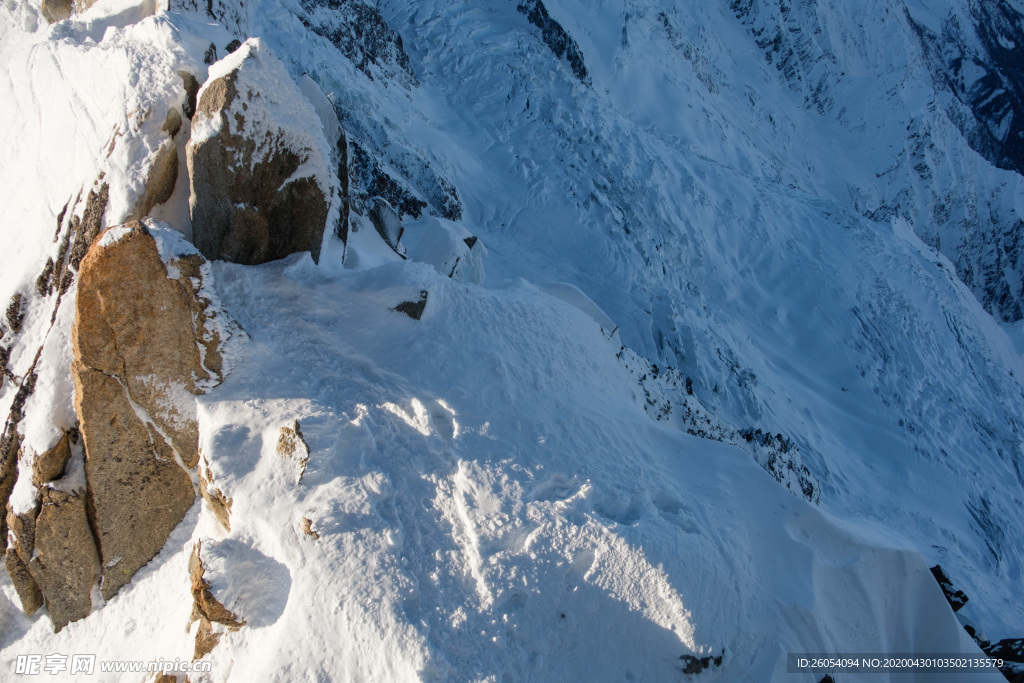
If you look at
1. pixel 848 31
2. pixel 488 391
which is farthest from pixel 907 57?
pixel 488 391

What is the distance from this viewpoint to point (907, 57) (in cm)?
4075

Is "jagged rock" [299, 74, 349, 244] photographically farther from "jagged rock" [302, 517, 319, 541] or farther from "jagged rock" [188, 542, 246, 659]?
"jagged rock" [188, 542, 246, 659]

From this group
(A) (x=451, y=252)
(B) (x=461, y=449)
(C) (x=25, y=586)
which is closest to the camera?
(B) (x=461, y=449)

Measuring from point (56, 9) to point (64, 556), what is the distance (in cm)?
1101

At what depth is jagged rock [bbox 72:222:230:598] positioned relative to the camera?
23.8 feet

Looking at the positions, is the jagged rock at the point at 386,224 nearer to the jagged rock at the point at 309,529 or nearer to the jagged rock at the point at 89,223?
the jagged rock at the point at 89,223

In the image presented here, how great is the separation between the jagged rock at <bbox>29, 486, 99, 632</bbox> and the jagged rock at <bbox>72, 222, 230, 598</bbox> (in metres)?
0.17

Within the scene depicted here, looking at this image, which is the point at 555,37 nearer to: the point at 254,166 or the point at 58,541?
the point at 254,166

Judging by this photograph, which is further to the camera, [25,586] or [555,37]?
[555,37]

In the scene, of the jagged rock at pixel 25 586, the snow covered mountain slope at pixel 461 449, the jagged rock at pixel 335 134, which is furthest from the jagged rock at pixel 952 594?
the jagged rock at pixel 25 586

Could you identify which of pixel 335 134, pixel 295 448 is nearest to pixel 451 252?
pixel 335 134

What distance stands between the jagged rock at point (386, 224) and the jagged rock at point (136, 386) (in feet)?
19.5

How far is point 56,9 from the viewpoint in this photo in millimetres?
11625

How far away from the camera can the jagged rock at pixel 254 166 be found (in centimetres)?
812
